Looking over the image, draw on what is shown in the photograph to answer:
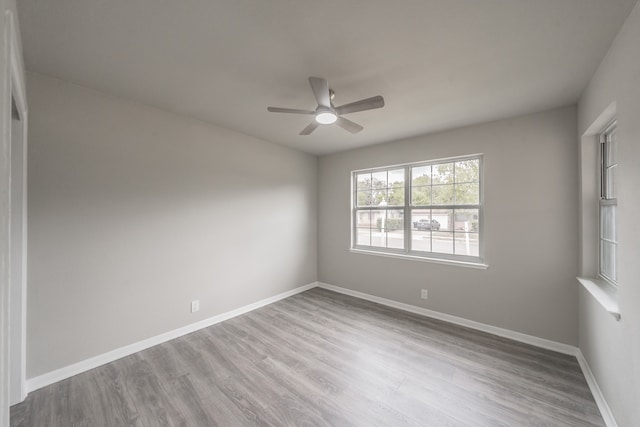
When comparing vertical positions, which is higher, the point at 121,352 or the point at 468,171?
the point at 468,171

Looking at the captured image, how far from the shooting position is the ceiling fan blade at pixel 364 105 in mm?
1856

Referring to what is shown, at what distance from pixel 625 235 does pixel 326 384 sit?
2.32 m

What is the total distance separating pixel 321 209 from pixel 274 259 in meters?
1.35

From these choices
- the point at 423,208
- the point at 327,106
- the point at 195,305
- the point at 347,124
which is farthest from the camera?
the point at 423,208

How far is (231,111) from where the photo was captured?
2.74 metres

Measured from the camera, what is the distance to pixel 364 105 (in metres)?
1.94

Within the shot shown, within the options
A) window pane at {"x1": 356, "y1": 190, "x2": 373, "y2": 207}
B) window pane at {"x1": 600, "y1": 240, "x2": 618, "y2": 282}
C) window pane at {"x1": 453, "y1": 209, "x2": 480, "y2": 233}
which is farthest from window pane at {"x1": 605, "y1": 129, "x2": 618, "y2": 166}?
window pane at {"x1": 356, "y1": 190, "x2": 373, "y2": 207}

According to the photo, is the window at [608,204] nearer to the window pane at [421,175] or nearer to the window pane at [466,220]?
the window pane at [466,220]

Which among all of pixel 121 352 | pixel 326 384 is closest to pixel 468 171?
pixel 326 384

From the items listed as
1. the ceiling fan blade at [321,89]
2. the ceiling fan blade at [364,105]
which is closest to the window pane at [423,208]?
the ceiling fan blade at [364,105]

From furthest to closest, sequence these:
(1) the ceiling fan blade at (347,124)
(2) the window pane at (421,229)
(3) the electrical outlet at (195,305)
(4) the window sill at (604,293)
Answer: (2) the window pane at (421,229) → (3) the electrical outlet at (195,305) → (1) the ceiling fan blade at (347,124) → (4) the window sill at (604,293)

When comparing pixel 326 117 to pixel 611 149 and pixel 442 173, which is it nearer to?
pixel 442 173

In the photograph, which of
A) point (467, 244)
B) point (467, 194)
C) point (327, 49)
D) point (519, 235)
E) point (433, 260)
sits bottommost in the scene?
point (433, 260)

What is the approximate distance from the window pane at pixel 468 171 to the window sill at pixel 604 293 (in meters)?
1.45
